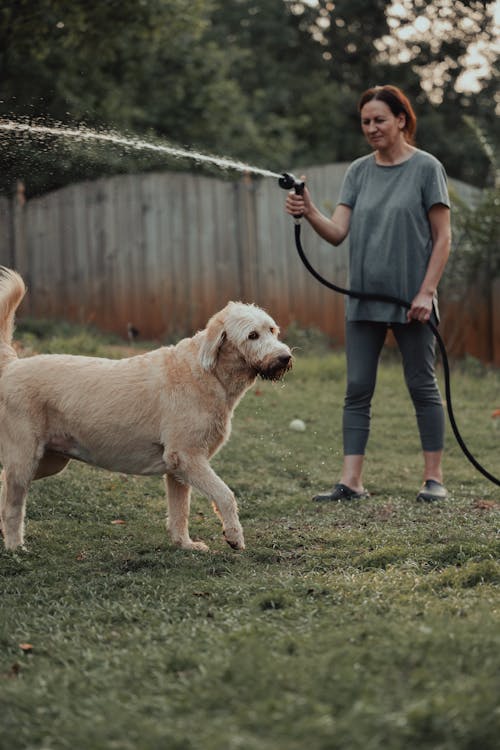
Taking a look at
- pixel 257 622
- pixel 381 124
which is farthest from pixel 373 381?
pixel 257 622

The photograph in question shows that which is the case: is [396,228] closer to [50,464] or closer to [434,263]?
[434,263]

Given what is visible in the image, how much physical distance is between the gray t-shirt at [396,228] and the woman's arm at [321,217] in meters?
0.13

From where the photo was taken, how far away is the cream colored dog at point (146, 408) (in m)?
5.05

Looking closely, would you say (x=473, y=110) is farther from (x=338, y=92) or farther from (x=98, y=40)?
(x=98, y=40)

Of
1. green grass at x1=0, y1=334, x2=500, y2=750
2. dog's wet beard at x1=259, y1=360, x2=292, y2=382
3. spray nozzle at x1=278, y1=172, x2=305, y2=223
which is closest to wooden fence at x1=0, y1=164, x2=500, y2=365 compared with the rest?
green grass at x1=0, y1=334, x2=500, y2=750

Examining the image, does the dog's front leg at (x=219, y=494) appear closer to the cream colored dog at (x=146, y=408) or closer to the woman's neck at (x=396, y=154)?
the cream colored dog at (x=146, y=408)

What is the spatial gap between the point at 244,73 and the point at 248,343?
19.6 metres

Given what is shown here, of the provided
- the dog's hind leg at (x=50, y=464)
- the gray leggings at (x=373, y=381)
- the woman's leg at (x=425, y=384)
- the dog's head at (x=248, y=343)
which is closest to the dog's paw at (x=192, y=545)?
the dog's hind leg at (x=50, y=464)

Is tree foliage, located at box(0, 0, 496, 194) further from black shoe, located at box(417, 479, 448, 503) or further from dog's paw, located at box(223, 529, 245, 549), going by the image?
dog's paw, located at box(223, 529, 245, 549)

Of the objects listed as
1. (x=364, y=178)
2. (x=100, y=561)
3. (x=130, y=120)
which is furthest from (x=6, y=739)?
(x=130, y=120)

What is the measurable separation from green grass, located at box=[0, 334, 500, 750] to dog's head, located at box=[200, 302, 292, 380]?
3.12 ft

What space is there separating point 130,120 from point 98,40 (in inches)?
133

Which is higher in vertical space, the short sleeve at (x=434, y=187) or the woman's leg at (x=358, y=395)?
the short sleeve at (x=434, y=187)

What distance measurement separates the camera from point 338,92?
75.2 feet
